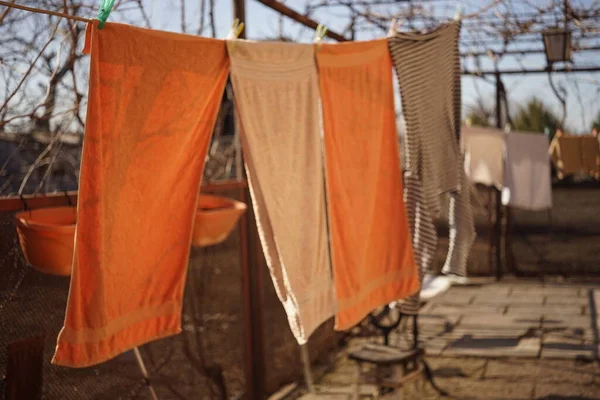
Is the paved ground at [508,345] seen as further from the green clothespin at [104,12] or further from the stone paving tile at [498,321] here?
the green clothespin at [104,12]

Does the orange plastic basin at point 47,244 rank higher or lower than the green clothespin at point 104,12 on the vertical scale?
lower

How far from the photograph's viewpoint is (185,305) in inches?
180

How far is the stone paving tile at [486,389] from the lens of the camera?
5.27m

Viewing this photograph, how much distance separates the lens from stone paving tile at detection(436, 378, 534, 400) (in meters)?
5.27

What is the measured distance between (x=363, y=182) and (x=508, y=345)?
375 centimetres

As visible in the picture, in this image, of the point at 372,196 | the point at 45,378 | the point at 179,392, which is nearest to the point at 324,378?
the point at 179,392

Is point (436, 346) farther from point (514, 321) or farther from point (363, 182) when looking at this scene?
point (363, 182)

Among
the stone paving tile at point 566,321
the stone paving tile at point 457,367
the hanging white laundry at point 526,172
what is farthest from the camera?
the hanging white laundry at point 526,172

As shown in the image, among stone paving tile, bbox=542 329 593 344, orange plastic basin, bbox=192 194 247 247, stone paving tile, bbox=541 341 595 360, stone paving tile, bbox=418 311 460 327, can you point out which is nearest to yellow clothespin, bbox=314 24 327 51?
orange plastic basin, bbox=192 194 247 247

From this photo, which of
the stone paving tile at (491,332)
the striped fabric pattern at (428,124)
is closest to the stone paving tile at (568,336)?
the stone paving tile at (491,332)

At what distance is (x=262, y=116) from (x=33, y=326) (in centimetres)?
113

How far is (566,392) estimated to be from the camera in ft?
17.3

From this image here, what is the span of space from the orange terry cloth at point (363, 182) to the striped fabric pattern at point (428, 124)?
0.40ft

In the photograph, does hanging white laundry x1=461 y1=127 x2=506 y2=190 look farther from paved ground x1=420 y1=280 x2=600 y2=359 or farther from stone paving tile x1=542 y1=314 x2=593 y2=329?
stone paving tile x1=542 y1=314 x2=593 y2=329
